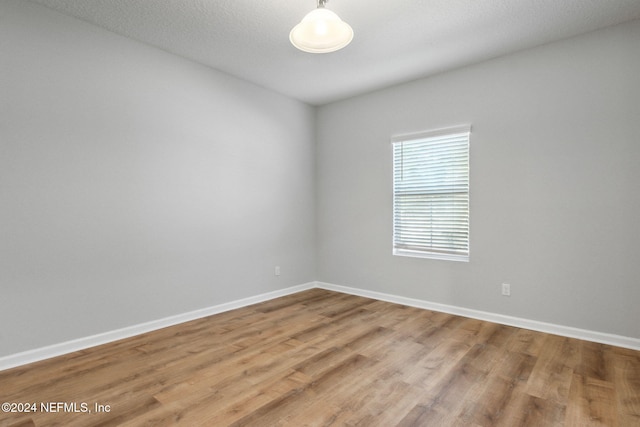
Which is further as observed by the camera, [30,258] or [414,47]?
[414,47]

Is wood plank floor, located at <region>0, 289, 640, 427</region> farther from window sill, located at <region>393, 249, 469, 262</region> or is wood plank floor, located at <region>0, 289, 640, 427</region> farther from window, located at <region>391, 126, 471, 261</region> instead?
window, located at <region>391, 126, 471, 261</region>

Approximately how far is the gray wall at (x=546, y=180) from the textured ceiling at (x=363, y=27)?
292 millimetres

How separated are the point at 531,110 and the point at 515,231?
4.06 ft

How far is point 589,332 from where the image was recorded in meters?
3.02

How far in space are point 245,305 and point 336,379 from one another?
7.00ft

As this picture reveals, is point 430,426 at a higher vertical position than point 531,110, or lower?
lower

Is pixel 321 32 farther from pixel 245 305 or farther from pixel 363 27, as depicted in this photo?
pixel 245 305

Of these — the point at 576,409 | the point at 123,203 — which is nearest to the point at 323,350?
the point at 576,409

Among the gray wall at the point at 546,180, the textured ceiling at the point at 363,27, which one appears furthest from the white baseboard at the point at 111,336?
the textured ceiling at the point at 363,27

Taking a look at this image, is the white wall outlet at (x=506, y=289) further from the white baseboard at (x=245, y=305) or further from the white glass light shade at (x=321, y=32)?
the white glass light shade at (x=321, y=32)

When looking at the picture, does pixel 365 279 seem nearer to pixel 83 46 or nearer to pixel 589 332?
pixel 589 332

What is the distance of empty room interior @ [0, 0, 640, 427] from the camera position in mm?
2217

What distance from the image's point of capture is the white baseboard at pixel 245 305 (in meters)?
2.65

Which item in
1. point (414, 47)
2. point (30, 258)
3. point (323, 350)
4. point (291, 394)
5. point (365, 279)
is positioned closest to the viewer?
point (291, 394)
